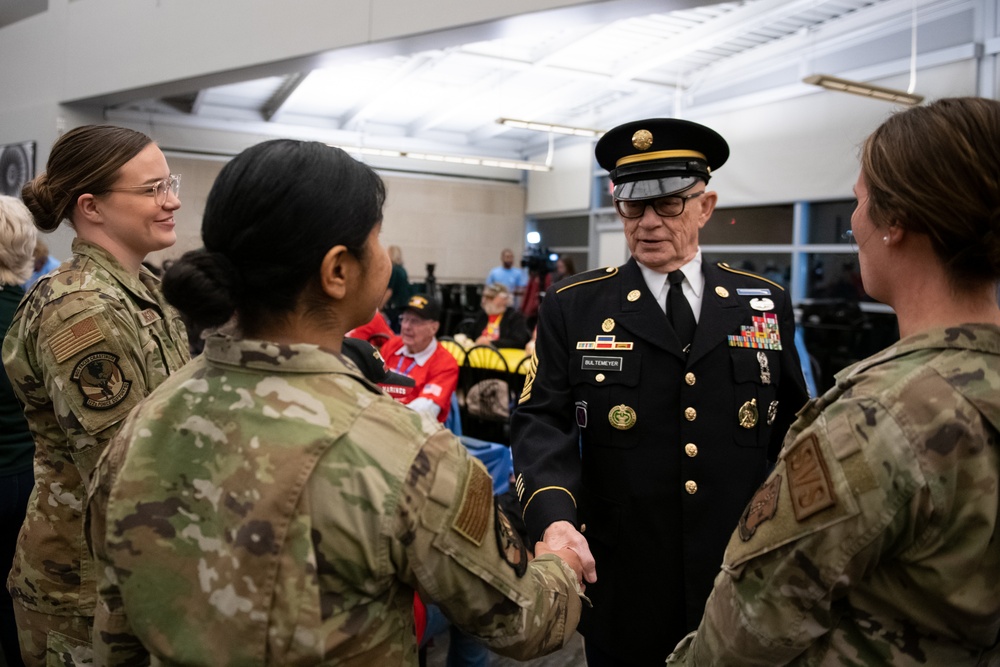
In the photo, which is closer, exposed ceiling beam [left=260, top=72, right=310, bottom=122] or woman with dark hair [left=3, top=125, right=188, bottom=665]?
woman with dark hair [left=3, top=125, right=188, bottom=665]

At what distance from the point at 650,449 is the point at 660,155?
66 centimetres

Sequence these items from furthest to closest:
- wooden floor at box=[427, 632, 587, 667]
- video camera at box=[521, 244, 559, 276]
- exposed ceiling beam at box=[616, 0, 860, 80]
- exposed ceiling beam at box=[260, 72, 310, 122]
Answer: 1. video camera at box=[521, 244, 559, 276]
2. exposed ceiling beam at box=[260, 72, 310, 122]
3. exposed ceiling beam at box=[616, 0, 860, 80]
4. wooden floor at box=[427, 632, 587, 667]

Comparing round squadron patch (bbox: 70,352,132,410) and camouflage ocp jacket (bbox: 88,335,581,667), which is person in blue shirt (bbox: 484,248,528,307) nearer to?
round squadron patch (bbox: 70,352,132,410)

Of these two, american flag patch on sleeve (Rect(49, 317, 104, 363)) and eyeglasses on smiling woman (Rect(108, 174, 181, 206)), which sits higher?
eyeglasses on smiling woman (Rect(108, 174, 181, 206))

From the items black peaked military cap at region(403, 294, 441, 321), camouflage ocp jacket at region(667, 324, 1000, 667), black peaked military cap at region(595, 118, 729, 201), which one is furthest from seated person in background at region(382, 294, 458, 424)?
camouflage ocp jacket at region(667, 324, 1000, 667)

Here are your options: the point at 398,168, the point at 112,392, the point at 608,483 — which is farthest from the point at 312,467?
the point at 398,168

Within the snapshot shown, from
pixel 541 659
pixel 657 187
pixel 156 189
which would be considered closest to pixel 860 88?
pixel 541 659

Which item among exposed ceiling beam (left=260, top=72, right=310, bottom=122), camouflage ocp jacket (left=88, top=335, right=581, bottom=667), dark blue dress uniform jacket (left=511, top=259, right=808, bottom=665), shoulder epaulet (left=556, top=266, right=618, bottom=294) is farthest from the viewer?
exposed ceiling beam (left=260, top=72, right=310, bottom=122)

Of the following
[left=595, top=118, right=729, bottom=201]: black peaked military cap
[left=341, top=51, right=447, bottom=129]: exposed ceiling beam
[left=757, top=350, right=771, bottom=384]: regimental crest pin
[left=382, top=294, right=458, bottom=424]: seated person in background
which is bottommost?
[left=382, top=294, right=458, bottom=424]: seated person in background

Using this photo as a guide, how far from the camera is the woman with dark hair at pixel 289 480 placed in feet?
2.79

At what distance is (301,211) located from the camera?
0.89m

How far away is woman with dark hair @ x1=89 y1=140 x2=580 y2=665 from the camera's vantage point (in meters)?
0.85

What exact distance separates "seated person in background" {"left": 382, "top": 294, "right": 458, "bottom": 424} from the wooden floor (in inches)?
40.6

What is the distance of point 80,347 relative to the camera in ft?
4.79
